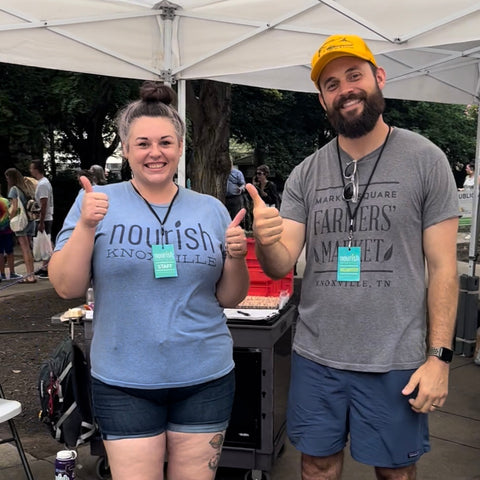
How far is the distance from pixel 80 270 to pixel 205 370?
50 centimetres

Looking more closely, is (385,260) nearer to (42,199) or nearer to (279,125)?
(42,199)

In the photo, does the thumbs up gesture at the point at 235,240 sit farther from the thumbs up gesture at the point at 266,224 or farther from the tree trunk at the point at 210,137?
the tree trunk at the point at 210,137

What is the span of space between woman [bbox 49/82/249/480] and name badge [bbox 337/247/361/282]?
317 mm

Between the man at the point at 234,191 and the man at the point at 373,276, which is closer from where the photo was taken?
the man at the point at 373,276

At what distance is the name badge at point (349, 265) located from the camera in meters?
1.89

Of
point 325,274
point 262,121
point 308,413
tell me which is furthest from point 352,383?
point 262,121

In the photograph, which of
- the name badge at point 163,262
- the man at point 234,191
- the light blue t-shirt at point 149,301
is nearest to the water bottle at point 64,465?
the light blue t-shirt at point 149,301

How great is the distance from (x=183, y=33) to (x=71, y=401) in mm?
2772

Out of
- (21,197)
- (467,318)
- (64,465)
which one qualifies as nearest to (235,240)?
(64,465)

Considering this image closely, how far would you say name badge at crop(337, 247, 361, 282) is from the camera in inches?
74.6

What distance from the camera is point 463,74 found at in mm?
7191

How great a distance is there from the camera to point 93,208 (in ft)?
5.54

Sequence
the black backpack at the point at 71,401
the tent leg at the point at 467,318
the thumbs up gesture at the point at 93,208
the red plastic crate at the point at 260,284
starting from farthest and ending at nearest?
the tent leg at the point at 467,318
the red plastic crate at the point at 260,284
the black backpack at the point at 71,401
the thumbs up gesture at the point at 93,208

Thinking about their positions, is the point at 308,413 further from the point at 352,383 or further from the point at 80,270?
the point at 80,270
